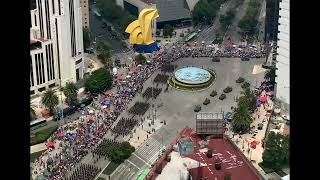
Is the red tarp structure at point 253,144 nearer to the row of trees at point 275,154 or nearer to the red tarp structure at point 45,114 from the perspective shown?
the row of trees at point 275,154

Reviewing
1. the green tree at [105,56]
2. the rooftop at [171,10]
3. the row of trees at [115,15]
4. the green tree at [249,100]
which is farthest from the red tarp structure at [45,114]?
the rooftop at [171,10]

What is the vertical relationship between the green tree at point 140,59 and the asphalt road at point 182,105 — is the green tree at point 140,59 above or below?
above

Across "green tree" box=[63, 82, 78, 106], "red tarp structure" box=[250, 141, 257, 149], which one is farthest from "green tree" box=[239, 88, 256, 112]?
"green tree" box=[63, 82, 78, 106]

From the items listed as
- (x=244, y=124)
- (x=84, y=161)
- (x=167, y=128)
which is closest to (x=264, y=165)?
(x=244, y=124)

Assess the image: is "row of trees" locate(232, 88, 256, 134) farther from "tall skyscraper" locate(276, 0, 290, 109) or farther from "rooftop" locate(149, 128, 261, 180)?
"rooftop" locate(149, 128, 261, 180)

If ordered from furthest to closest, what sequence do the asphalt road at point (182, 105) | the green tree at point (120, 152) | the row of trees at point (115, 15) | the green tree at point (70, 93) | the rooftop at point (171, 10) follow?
the rooftop at point (171, 10), the row of trees at point (115, 15), the green tree at point (70, 93), the asphalt road at point (182, 105), the green tree at point (120, 152)

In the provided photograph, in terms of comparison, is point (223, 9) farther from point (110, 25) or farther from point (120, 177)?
point (120, 177)
